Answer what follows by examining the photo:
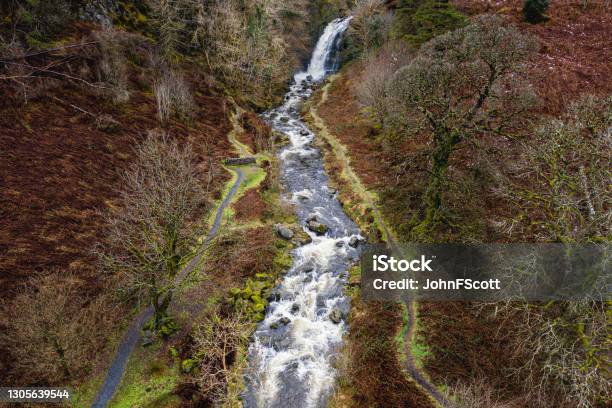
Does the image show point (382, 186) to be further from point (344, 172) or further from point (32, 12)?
point (32, 12)

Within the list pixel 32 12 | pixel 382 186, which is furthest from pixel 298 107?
pixel 32 12

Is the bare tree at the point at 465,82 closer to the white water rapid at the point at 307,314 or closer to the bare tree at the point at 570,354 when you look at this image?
the white water rapid at the point at 307,314

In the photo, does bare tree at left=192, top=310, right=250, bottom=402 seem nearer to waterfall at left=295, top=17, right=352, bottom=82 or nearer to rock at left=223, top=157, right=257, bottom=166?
rock at left=223, top=157, right=257, bottom=166

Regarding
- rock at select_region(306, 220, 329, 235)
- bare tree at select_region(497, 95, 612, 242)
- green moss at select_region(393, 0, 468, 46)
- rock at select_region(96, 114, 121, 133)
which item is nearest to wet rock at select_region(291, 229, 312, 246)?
rock at select_region(306, 220, 329, 235)

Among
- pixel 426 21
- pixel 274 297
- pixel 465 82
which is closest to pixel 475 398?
pixel 274 297

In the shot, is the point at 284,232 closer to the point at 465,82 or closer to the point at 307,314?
the point at 307,314

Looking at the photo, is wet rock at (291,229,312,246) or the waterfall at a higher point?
the waterfall
